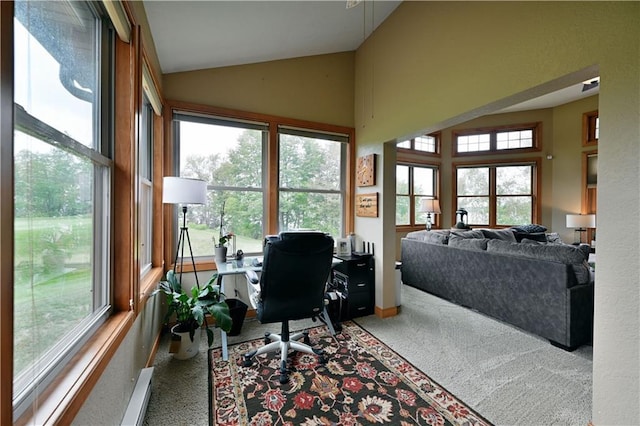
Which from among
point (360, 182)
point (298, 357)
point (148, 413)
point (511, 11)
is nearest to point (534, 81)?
point (511, 11)

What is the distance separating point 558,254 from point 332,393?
96.9 inches

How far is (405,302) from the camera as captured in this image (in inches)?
144

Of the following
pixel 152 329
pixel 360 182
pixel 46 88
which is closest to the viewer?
pixel 46 88

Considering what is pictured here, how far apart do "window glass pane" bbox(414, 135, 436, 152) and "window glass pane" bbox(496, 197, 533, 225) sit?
1.94m

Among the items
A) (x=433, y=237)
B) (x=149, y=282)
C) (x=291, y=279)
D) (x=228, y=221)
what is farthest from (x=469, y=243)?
(x=149, y=282)

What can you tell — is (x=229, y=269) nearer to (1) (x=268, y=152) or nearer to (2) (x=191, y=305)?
(2) (x=191, y=305)

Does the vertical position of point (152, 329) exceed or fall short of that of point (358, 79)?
it falls short

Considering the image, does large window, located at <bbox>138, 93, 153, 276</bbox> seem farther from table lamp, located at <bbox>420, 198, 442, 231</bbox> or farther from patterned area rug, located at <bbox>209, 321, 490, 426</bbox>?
table lamp, located at <bbox>420, 198, 442, 231</bbox>

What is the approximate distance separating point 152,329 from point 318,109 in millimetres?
3064

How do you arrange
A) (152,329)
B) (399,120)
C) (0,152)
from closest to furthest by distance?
(0,152) < (152,329) < (399,120)

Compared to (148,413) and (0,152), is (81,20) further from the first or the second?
(148,413)

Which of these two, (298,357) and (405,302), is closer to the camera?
(298,357)

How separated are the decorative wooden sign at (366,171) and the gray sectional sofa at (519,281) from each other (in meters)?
1.46

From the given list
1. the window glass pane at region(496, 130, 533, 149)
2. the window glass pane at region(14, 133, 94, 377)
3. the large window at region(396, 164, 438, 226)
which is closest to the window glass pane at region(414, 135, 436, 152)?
the large window at region(396, 164, 438, 226)
